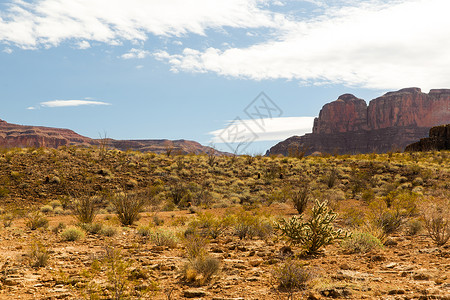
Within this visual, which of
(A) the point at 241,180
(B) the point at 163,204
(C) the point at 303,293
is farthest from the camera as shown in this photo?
(A) the point at 241,180

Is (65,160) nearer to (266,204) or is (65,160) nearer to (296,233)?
(266,204)

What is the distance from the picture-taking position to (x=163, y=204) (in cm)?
1834

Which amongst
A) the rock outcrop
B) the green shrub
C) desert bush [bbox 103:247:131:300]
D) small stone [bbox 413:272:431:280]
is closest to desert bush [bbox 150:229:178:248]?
the green shrub

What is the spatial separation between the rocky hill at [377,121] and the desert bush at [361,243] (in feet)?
373

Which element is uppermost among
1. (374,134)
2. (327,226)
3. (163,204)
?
(374,134)

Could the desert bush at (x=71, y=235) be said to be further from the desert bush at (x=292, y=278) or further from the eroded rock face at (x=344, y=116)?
the eroded rock face at (x=344, y=116)

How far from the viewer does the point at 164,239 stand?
8.85 metres

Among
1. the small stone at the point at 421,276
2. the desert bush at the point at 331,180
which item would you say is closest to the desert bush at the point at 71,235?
the small stone at the point at 421,276

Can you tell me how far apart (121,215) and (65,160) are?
48.9 ft

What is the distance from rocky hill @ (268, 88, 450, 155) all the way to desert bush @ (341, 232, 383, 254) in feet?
373

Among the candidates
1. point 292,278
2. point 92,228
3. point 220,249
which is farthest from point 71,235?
point 292,278

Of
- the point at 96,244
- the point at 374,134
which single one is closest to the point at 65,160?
the point at 96,244

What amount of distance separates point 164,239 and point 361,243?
511 centimetres

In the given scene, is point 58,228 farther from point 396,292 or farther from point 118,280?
point 396,292
